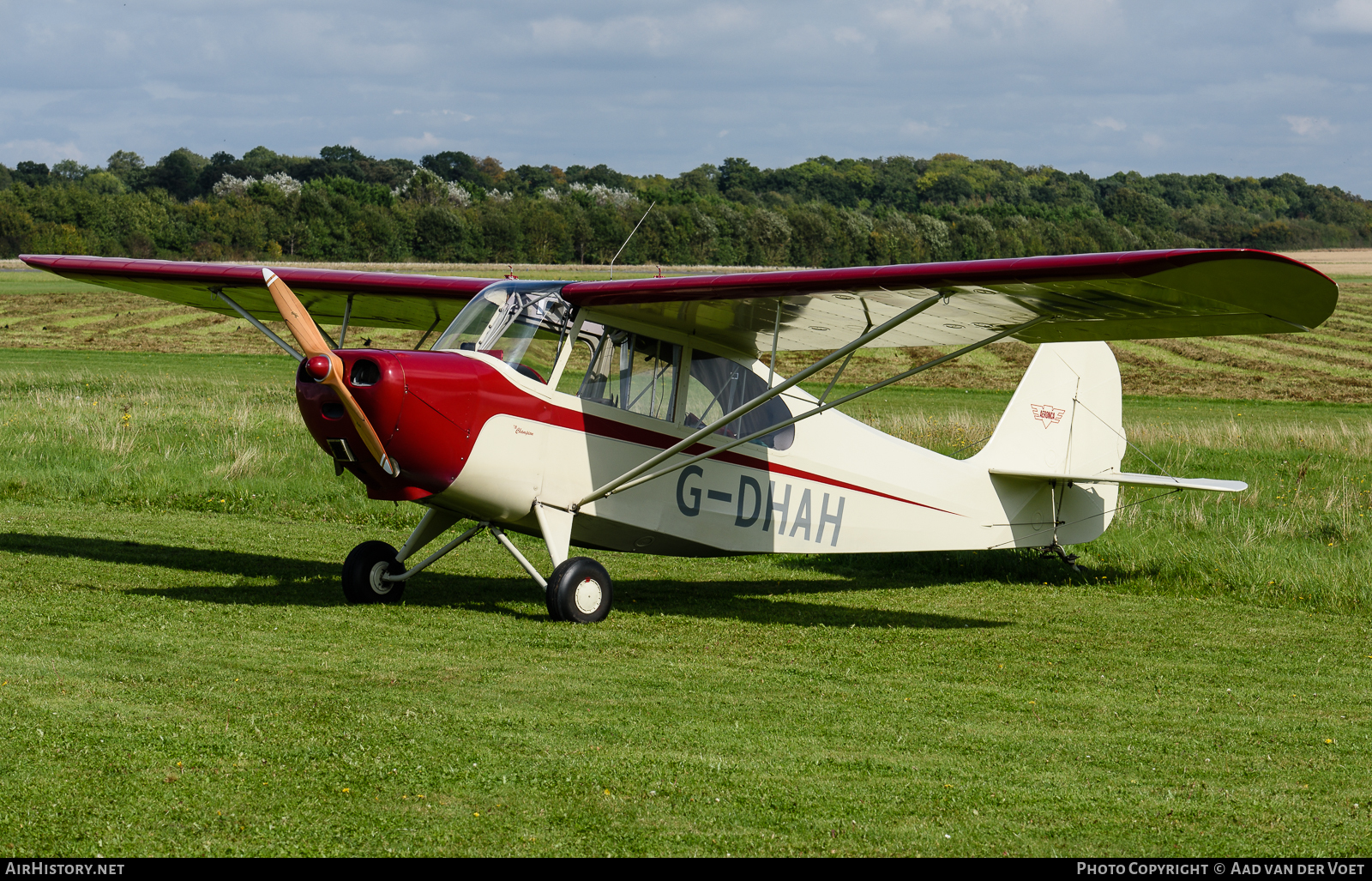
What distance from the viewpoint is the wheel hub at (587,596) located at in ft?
29.0

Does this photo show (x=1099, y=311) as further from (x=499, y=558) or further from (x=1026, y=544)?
(x=499, y=558)

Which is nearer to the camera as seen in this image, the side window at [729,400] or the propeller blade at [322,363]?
the propeller blade at [322,363]

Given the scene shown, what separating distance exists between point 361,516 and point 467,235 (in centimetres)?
8219

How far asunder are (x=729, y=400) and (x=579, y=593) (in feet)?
7.04

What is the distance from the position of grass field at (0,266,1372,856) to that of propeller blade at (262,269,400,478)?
1246mm

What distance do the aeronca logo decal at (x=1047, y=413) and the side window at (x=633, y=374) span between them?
4.15m

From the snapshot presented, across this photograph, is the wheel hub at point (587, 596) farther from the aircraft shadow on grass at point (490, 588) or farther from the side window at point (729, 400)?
the side window at point (729, 400)

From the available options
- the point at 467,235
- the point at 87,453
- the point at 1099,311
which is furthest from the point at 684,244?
the point at 1099,311

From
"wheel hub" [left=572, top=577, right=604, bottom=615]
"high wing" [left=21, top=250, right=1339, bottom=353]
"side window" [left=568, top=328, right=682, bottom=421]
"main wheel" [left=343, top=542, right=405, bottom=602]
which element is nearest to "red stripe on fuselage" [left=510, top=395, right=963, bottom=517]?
"side window" [left=568, top=328, right=682, bottom=421]

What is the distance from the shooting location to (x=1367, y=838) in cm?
449

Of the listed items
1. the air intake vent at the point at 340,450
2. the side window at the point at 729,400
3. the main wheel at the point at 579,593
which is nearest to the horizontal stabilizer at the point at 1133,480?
the side window at the point at 729,400

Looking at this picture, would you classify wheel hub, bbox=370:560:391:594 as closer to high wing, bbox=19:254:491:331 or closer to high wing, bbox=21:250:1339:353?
high wing, bbox=19:254:491:331

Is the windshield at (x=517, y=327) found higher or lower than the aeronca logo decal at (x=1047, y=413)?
higher

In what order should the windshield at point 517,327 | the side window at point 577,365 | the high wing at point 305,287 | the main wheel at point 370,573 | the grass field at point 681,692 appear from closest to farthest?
the grass field at point 681,692 → the windshield at point 517,327 → the side window at point 577,365 → the main wheel at point 370,573 → the high wing at point 305,287
